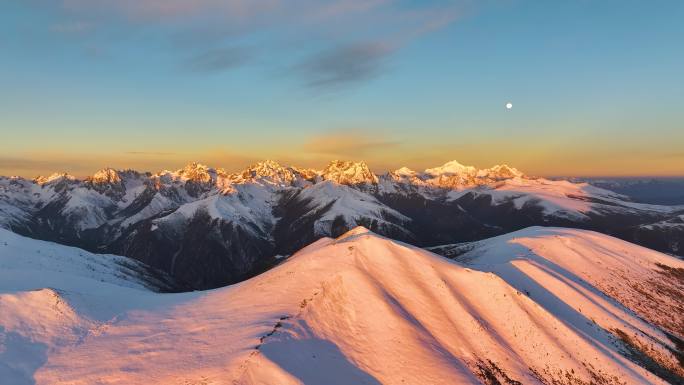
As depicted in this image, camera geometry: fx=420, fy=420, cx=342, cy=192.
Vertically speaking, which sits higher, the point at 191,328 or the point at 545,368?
the point at 191,328

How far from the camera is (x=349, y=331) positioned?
40.3 meters

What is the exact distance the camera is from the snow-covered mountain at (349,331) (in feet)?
108

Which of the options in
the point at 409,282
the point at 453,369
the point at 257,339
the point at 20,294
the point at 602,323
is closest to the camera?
the point at 257,339

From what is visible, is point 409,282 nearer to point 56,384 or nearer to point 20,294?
point 56,384

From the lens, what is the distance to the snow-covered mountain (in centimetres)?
3303

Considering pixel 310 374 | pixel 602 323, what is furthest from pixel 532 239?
pixel 310 374

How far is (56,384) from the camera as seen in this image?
30812mm

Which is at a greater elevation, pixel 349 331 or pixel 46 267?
pixel 349 331

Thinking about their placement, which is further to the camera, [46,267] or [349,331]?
[46,267]

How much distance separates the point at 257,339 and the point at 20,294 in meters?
Answer: 27.2

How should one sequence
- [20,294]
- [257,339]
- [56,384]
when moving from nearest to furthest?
1. [56,384]
2. [257,339]
3. [20,294]

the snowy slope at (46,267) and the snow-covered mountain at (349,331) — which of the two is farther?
the snowy slope at (46,267)

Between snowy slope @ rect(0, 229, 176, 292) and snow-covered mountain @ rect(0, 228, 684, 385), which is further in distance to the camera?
snowy slope @ rect(0, 229, 176, 292)

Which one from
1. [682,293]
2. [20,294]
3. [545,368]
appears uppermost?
[20,294]
